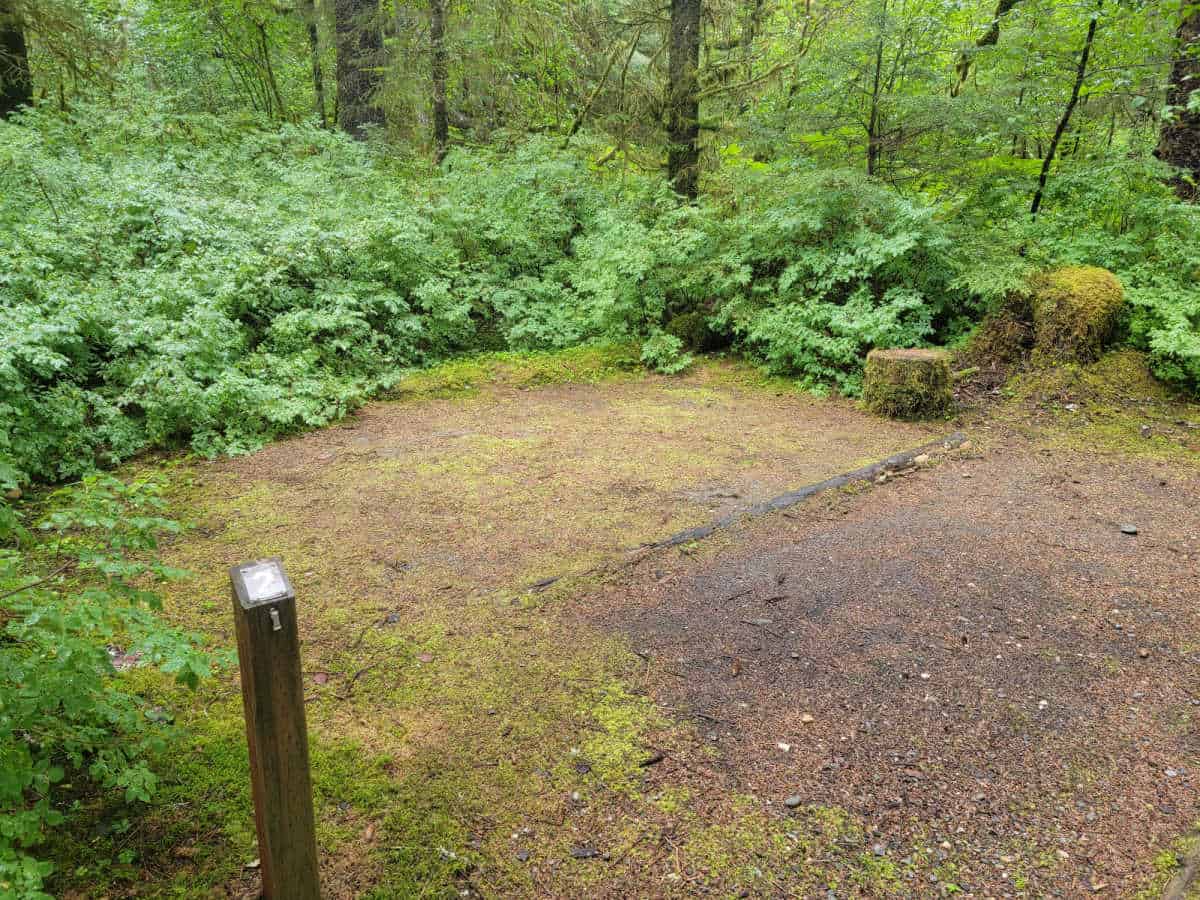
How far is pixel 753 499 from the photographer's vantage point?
15.8 feet

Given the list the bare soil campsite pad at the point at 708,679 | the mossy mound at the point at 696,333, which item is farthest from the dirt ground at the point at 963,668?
the mossy mound at the point at 696,333

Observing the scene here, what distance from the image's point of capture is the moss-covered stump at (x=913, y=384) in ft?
21.2

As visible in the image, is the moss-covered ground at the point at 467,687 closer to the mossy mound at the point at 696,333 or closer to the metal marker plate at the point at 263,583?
the metal marker plate at the point at 263,583

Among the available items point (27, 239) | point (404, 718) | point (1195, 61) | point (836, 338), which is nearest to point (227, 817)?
point (404, 718)

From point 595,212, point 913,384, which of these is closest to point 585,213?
point 595,212

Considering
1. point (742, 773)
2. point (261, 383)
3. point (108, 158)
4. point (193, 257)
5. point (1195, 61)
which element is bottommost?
point (742, 773)

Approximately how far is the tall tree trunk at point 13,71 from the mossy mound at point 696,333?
8668mm

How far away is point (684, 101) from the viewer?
936 centimetres

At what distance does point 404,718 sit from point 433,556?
1.40m

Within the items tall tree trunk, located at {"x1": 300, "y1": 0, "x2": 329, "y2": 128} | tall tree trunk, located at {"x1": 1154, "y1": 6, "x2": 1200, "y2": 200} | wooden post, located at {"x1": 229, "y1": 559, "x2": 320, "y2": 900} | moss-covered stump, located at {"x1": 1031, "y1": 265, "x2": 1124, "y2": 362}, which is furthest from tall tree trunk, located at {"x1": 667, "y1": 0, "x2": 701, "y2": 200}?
wooden post, located at {"x1": 229, "y1": 559, "x2": 320, "y2": 900}

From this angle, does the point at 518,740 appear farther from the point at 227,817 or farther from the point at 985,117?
the point at 985,117

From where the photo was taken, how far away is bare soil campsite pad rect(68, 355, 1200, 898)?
2211mm

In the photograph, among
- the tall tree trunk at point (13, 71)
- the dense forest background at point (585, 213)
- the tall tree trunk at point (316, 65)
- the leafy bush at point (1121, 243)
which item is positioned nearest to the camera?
the dense forest background at point (585, 213)

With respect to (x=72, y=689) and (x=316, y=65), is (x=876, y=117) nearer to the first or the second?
(x=72, y=689)
